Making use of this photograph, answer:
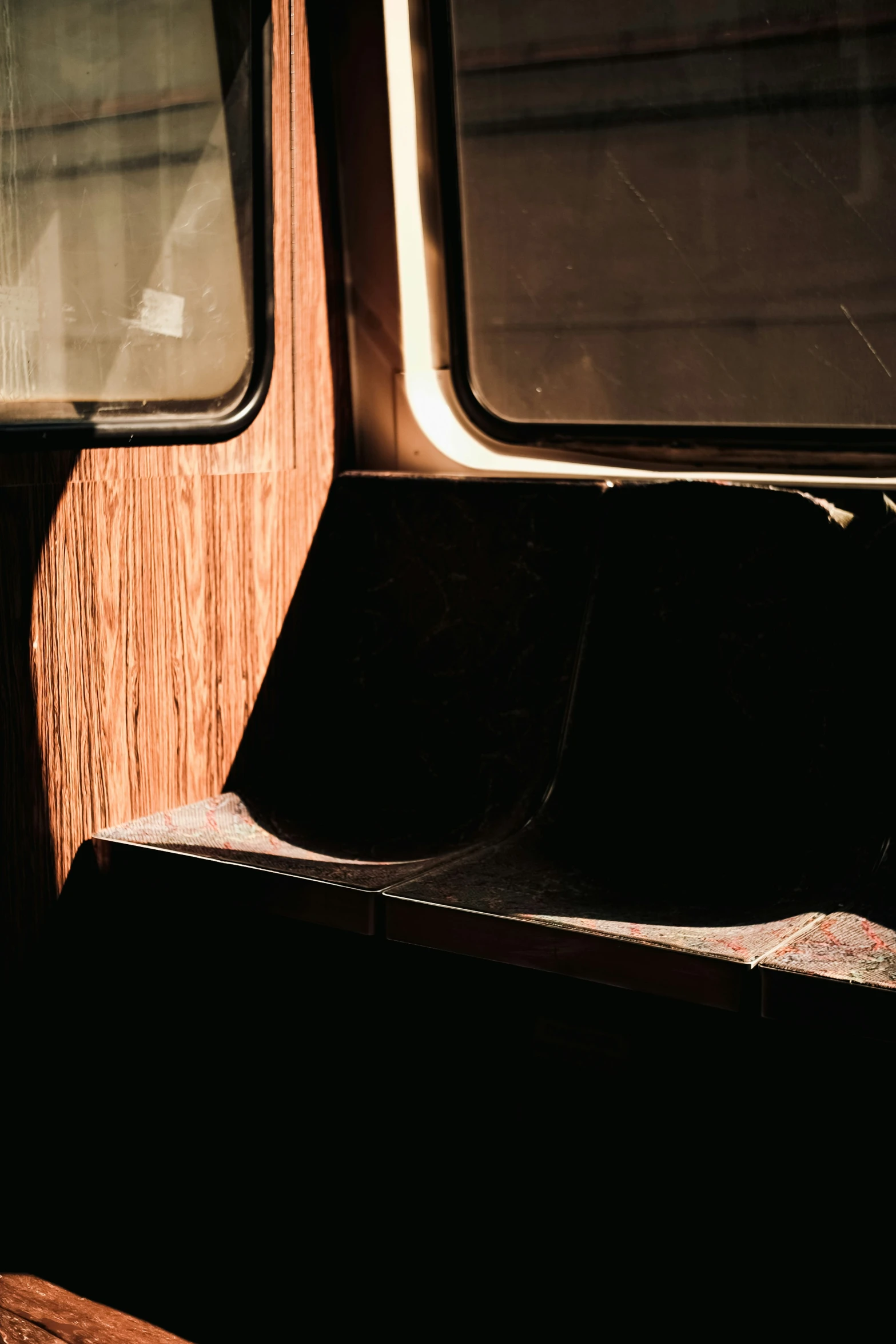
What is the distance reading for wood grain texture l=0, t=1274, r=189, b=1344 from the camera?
5.04 ft

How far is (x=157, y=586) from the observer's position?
2012mm

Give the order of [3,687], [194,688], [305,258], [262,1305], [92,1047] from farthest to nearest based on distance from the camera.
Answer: [305,258] → [194,688] → [92,1047] → [3,687] → [262,1305]

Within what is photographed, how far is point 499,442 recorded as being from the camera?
2.45 metres

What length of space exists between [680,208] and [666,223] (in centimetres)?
3

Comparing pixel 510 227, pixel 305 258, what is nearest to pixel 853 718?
pixel 510 227

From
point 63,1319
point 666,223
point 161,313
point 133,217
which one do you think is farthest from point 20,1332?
point 666,223

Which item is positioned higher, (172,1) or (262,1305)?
(172,1)

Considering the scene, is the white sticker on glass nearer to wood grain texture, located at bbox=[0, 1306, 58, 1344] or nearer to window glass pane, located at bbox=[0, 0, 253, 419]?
window glass pane, located at bbox=[0, 0, 253, 419]

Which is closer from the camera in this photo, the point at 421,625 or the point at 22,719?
the point at 22,719

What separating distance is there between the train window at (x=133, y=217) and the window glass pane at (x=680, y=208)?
0.45 meters

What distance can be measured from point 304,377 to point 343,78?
557mm

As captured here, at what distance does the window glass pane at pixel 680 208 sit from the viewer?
2.05 meters

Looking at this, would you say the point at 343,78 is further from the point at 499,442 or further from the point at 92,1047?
the point at 92,1047

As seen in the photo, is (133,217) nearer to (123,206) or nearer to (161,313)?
(123,206)
